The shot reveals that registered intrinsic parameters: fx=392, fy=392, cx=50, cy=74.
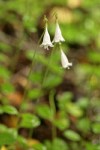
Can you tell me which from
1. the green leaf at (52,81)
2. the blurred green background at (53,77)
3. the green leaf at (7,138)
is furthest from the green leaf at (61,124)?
the green leaf at (7,138)

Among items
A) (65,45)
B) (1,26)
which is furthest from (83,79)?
(1,26)

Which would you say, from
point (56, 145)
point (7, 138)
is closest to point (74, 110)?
point (56, 145)

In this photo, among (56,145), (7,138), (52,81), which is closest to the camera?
(7,138)

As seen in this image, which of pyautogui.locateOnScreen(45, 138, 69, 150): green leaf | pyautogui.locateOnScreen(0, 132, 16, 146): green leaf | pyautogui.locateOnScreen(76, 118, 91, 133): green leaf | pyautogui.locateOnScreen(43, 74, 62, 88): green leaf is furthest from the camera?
pyautogui.locateOnScreen(43, 74, 62, 88): green leaf

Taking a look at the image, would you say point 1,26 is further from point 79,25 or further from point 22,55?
point 79,25

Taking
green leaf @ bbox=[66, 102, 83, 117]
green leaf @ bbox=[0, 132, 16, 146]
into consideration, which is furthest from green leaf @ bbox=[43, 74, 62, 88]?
green leaf @ bbox=[0, 132, 16, 146]

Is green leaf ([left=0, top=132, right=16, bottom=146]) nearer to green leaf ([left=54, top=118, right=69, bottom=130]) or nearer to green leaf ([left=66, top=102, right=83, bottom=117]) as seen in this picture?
green leaf ([left=54, top=118, right=69, bottom=130])

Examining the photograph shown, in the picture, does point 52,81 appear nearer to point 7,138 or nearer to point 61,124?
point 61,124

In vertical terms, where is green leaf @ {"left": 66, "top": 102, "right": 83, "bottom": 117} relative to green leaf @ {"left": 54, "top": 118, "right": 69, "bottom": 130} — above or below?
above
